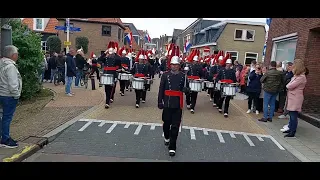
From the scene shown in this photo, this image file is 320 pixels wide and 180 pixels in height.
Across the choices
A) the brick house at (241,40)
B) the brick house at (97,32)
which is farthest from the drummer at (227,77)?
the brick house at (97,32)

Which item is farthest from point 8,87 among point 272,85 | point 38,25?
point 38,25

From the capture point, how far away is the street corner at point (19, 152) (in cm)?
459

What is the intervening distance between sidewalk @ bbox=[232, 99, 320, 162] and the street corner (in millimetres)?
5282

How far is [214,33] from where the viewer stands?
115ft

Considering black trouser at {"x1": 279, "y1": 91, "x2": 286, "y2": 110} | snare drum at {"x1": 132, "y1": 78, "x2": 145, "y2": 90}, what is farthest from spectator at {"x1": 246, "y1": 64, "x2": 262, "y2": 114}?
snare drum at {"x1": 132, "y1": 78, "x2": 145, "y2": 90}

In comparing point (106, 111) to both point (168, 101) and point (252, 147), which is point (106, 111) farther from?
point (252, 147)

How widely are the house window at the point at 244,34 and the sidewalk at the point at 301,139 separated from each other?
2411 centimetres

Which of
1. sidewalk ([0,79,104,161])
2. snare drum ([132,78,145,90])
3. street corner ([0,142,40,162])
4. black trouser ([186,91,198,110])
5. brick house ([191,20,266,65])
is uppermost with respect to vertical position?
brick house ([191,20,266,65])

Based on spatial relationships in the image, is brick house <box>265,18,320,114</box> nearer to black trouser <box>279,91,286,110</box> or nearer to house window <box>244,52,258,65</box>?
black trouser <box>279,91,286,110</box>

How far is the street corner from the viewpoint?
4.59 m

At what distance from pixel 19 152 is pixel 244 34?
1216 inches

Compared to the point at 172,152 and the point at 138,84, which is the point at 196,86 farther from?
the point at 172,152
